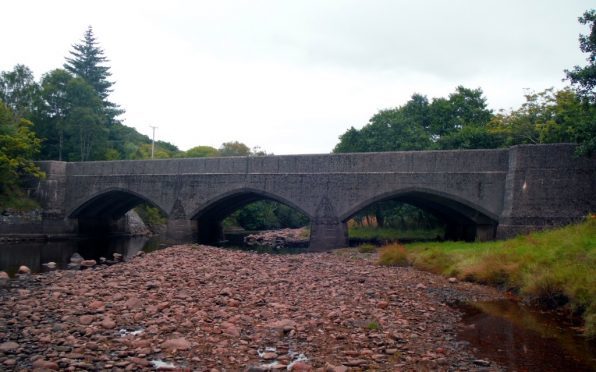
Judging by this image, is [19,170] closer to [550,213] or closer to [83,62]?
[83,62]

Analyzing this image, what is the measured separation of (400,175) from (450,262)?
732 centimetres

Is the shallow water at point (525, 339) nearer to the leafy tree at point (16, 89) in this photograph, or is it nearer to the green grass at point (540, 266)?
the green grass at point (540, 266)

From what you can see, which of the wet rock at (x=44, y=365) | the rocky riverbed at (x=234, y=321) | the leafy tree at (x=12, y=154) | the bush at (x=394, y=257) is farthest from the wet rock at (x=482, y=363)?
the leafy tree at (x=12, y=154)

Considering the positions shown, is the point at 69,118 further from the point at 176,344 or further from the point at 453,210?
the point at 176,344

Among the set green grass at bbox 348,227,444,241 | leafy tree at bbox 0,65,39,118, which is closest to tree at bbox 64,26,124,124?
leafy tree at bbox 0,65,39,118

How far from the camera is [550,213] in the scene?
66.8 feet

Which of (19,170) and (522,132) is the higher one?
(522,132)

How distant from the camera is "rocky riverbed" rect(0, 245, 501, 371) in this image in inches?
308

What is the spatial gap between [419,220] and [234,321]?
97.2 feet

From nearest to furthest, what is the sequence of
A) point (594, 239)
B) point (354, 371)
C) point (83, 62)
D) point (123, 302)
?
1. point (354, 371)
2. point (123, 302)
3. point (594, 239)
4. point (83, 62)

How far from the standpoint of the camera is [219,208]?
33719 millimetres

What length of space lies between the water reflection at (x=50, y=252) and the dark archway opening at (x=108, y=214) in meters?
2.95

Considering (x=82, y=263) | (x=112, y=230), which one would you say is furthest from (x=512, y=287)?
(x=112, y=230)

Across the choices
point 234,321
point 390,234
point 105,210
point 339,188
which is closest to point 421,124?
point 390,234
